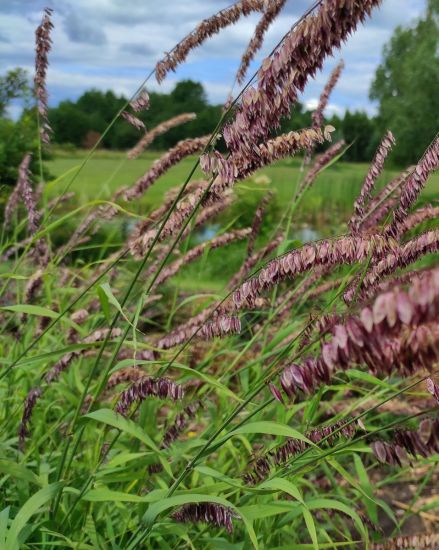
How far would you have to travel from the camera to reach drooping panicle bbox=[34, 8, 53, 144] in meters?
2.72

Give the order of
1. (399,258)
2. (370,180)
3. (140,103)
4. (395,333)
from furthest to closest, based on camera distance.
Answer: (140,103) → (370,180) → (399,258) → (395,333)

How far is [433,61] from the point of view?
26969mm

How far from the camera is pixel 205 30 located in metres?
2.22

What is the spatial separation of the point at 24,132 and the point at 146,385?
24.3 feet

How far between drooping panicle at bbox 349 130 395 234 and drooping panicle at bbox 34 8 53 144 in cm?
133

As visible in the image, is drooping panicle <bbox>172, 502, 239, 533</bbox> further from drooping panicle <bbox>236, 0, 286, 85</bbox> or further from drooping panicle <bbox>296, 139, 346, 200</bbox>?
drooping panicle <bbox>236, 0, 286, 85</bbox>

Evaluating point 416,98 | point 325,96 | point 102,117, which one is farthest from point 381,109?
point 325,96

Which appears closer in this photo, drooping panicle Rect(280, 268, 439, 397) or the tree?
drooping panicle Rect(280, 268, 439, 397)

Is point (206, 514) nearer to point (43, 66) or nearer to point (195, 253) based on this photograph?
point (195, 253)

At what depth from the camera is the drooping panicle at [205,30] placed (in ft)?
7.18

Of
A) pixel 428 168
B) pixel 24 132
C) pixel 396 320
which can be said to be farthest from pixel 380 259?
pixel 24 132

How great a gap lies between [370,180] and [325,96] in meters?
1.15

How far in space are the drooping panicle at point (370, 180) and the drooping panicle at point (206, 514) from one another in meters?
0.78

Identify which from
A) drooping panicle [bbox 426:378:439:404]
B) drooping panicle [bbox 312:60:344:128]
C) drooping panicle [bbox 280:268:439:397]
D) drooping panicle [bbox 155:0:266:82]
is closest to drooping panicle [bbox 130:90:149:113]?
drooping panicle [bbox 155:0:266:82]
